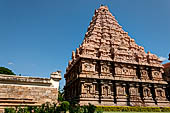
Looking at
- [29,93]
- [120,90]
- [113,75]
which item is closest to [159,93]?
[120,90]

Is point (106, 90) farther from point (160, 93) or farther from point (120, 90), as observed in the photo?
point (160, 93)

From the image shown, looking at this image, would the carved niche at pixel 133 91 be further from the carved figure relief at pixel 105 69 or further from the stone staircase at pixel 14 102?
the stone staircase at pixel 14 102

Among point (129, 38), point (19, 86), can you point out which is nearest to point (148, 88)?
point (129, 38)

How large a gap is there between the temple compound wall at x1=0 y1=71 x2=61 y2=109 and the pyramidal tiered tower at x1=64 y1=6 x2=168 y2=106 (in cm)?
979

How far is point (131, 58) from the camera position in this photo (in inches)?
927

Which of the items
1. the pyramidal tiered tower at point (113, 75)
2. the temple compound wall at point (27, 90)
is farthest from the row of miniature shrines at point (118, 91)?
the temple compound wall at point (27, 90)

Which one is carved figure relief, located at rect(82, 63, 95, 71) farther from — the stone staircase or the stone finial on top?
the stone staircase

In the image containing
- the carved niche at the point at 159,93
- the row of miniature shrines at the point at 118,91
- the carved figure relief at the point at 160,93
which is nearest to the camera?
the row of miniature shrines at the point at 118,91

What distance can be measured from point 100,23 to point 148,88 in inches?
677

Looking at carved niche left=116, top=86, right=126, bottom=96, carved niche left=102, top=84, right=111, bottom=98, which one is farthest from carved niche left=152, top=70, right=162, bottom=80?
carved niche left=102, top=84, right=111, bottom=98

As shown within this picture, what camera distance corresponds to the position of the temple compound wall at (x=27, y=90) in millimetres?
7656

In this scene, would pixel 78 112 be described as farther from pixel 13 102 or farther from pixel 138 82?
pixel 138 82

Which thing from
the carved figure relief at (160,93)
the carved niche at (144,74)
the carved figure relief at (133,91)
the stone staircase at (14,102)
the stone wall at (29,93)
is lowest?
the carved figure relief at (160,93)

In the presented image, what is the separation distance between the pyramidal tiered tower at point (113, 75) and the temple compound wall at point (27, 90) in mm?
9792
